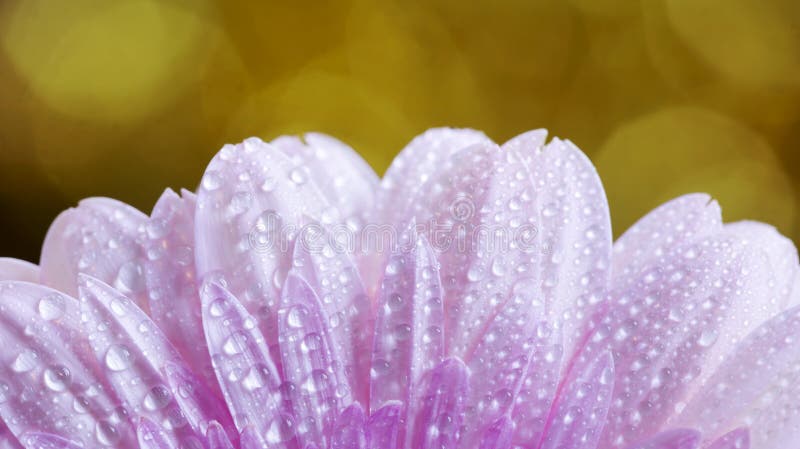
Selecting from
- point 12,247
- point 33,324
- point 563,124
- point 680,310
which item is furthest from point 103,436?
point 563,124

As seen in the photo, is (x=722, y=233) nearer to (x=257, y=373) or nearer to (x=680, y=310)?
(x=680, y=310)

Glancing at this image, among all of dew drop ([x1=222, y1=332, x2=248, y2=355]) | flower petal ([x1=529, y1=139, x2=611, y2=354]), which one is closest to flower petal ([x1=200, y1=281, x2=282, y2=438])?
dew drop ([x1=222, y1=332, x2=248, y2=355])

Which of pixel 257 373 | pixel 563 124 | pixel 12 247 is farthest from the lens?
pixel 563 124

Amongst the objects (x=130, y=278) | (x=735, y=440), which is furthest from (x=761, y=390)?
(x=130, y=278)

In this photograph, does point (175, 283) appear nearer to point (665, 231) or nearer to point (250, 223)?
point (250, 223)

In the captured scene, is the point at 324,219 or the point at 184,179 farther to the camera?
the point at 184,179

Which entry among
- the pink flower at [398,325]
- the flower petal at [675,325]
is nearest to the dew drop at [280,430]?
the pink flower at [398,325]
